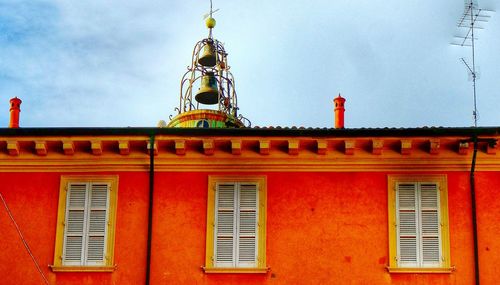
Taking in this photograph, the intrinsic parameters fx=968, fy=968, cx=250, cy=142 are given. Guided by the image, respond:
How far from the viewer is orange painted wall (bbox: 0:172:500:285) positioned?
63.2 feet

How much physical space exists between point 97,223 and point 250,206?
124 inches

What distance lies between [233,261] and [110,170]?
10.5ft

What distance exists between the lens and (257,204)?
19.8m

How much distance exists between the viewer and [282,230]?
1958 centimetres

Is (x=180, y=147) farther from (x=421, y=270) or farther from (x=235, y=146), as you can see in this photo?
(x=421, y=270)

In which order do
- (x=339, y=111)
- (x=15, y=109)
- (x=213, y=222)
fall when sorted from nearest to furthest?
(x=213, y=222)
(x=339, y=111)
(x=15, y=109)

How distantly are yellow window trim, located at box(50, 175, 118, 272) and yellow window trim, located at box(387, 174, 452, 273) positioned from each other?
18.4 ft

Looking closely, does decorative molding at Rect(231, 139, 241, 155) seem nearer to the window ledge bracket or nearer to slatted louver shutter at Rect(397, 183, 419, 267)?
slatted louver shutter at Rect(397, 183, 419, 267)

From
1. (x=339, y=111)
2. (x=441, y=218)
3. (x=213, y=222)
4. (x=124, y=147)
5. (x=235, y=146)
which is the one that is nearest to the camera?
(x=441, y=218)

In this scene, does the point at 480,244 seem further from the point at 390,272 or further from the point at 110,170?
the point at 110,170

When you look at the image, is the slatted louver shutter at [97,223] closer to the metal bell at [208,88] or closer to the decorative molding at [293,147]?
the decorative molding at [293,147]

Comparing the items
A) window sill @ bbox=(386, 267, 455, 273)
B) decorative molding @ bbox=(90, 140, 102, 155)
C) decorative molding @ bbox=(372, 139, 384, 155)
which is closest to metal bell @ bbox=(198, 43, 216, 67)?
decorative molding @ bbox=(90, 140, 102, 155)

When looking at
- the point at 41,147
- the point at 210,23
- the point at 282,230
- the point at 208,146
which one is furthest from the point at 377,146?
the point at 210,23

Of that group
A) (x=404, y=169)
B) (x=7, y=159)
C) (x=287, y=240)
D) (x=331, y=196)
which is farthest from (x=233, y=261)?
(x=7, y=159)
